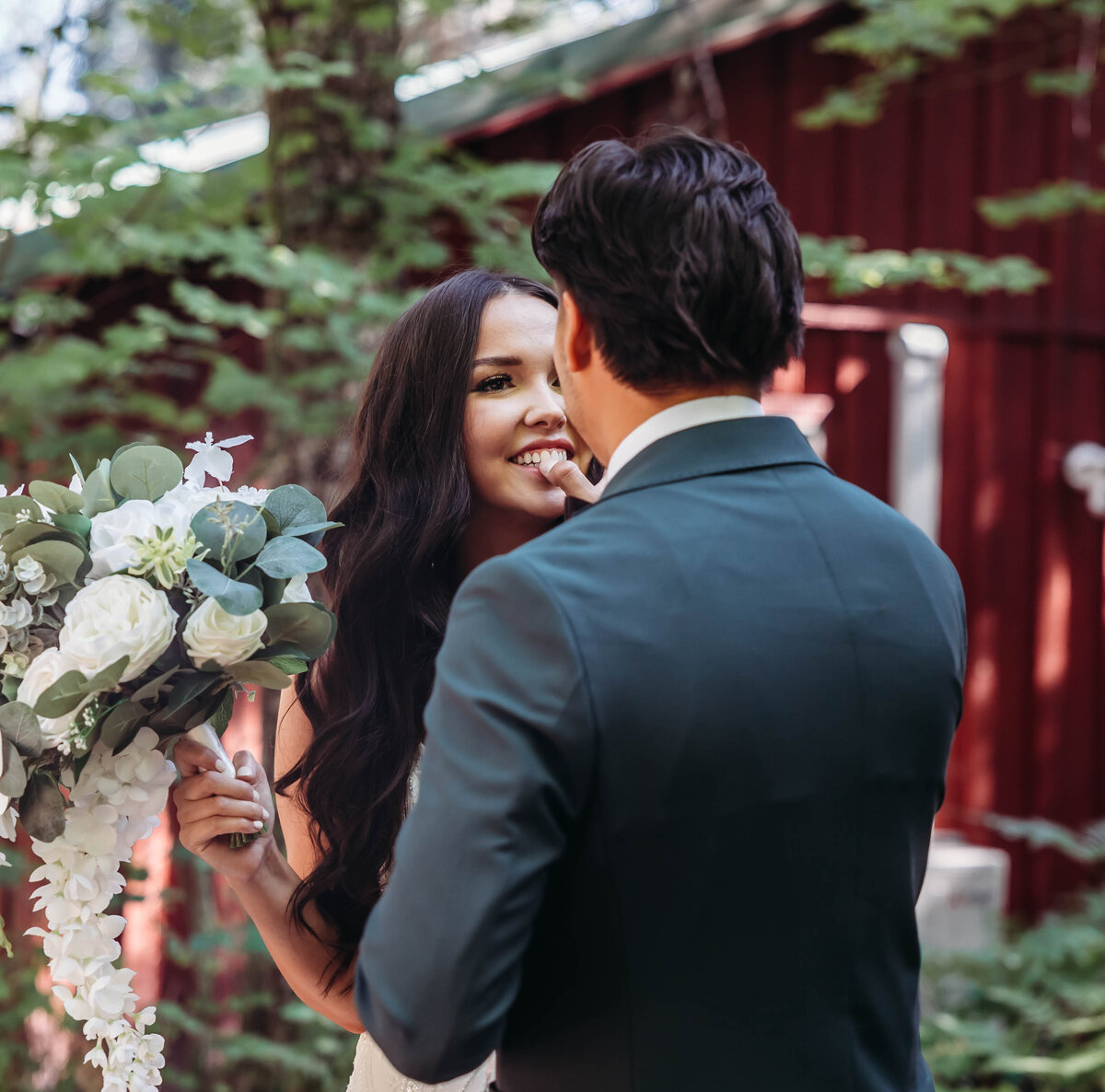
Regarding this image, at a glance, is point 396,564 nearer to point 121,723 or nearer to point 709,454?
point 121,723

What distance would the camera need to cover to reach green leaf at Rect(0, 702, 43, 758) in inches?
60.3

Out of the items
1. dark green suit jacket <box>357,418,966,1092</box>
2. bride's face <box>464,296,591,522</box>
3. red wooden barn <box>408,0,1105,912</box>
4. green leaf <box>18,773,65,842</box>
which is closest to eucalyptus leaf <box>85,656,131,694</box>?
green leaf <box>18,773,65,842</box>

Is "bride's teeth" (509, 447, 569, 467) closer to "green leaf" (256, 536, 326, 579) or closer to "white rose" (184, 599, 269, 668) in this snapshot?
"green leaf" (256, 536, 326, 579)

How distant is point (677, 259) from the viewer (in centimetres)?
125

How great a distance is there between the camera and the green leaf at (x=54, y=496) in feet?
5.43

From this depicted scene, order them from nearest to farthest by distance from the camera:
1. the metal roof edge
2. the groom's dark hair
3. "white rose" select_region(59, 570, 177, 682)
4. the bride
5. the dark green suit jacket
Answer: the dark green suit jacket → the groom's dark hair → "white rose" select_region(59, 570, 177, 682) → the bride → the metal roof edge

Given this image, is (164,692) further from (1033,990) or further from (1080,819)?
(1080,819)

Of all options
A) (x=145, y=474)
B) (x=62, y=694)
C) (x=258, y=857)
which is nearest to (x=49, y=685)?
(x=62, y=694)

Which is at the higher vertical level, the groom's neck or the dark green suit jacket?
the groom's neck

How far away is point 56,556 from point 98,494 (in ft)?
0.43

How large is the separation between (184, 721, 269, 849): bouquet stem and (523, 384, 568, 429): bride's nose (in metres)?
0.80

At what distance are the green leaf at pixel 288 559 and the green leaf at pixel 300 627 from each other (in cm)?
5

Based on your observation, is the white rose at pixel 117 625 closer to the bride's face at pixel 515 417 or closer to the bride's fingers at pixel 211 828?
the bride's fingers at pixel 211 828

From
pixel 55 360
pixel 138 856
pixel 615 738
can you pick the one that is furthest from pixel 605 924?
pixel 138 856
